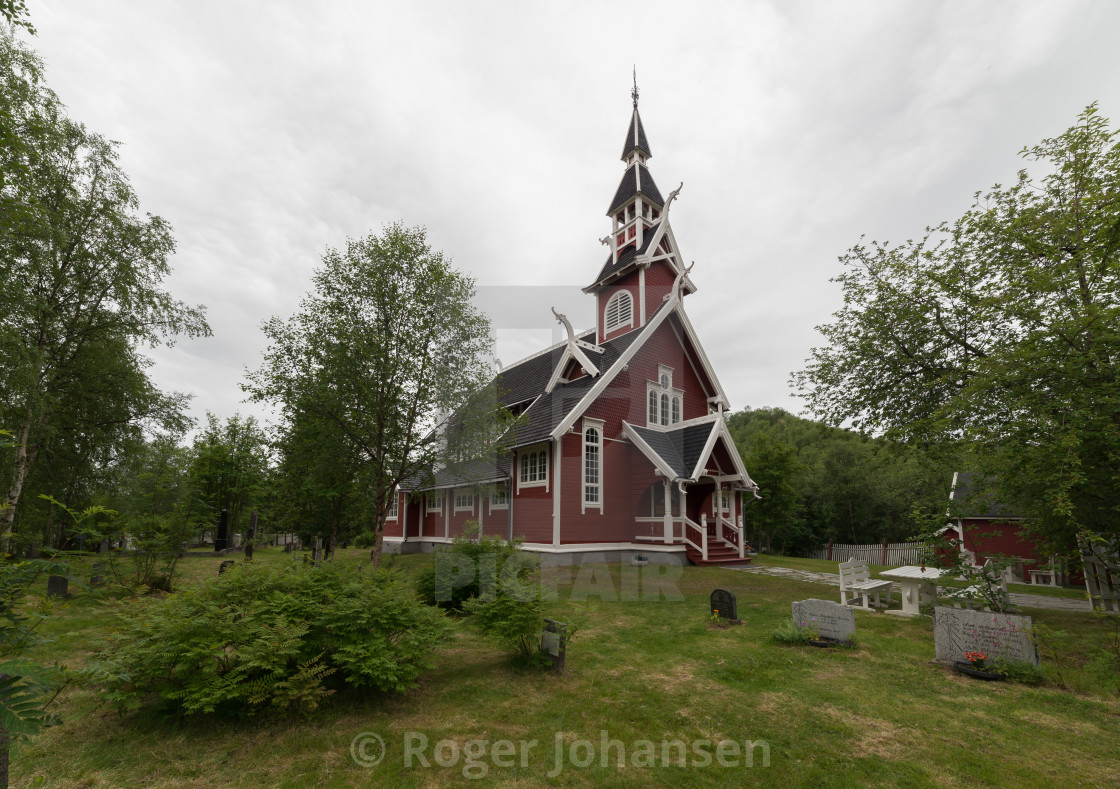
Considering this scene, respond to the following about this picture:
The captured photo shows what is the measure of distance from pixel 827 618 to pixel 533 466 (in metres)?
11.6

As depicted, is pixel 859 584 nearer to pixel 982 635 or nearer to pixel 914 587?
pixel 914 587

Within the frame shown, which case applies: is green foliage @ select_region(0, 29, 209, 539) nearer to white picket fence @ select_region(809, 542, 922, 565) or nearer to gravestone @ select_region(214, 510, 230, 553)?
gravestone @ select_region(214, 510, 230, 553)

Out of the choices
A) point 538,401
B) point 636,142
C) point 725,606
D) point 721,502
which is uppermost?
point 636,142

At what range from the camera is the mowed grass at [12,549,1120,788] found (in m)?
4.53

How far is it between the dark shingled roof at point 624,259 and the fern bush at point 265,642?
20518mm

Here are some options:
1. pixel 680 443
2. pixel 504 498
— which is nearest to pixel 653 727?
pixel 680 443

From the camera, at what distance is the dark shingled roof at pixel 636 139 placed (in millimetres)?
26359

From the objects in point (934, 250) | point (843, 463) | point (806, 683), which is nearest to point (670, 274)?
point (934, 250)

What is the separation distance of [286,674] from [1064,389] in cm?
1315

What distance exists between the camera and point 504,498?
66.3 ft

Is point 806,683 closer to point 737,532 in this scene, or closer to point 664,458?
point 664,458

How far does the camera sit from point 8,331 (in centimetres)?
1134

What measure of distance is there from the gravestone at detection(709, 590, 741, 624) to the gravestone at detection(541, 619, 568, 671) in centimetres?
446

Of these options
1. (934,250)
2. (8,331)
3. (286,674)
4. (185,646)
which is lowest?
(286,674)
